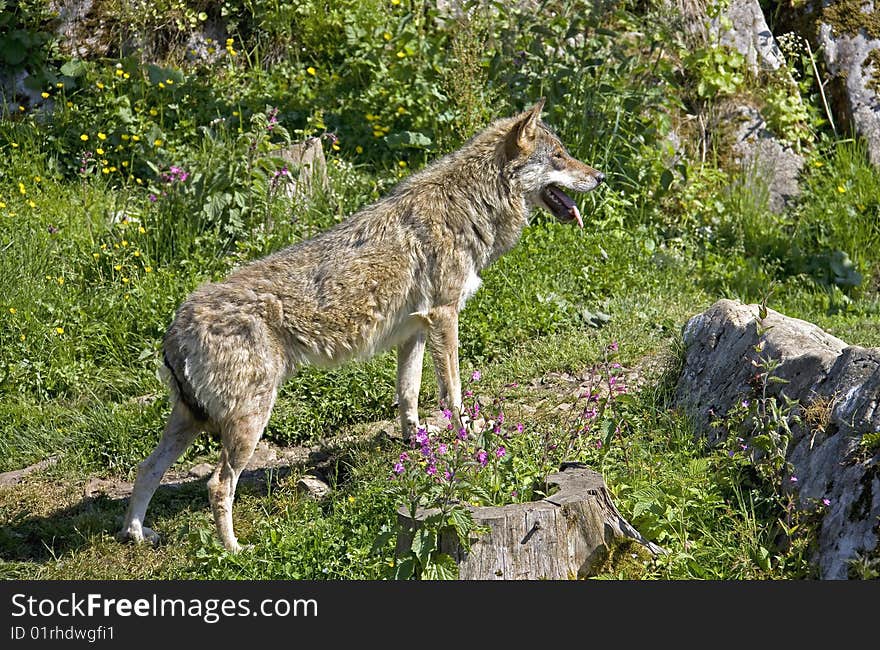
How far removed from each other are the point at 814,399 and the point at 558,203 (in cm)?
263

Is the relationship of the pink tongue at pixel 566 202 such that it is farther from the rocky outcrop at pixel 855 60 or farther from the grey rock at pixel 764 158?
the rocky outcrop at pixel 855 60

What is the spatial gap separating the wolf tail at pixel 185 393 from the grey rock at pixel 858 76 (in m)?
8.09

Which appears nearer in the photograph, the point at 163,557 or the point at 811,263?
the point at 163,557

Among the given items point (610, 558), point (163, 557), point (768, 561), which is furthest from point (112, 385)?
point (768, 561)

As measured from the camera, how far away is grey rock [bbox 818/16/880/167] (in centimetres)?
1120

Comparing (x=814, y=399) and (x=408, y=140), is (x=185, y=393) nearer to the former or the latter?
(x=814, y=399)

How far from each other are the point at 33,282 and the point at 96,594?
4.30 meters

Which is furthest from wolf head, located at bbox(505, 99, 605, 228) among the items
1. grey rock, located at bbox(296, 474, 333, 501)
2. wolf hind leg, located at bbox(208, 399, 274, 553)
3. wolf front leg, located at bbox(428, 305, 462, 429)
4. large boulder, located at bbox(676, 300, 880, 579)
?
wolf hind leg, located at bbox(208, 399, 274, 553)

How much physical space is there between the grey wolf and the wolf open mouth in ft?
0.03

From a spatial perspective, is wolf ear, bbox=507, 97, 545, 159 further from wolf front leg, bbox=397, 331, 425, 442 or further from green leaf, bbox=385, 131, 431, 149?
green leaf, bbox=385, 131, 431, 149

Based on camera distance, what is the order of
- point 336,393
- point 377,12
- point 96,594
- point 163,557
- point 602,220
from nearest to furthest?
point 96,594
point 163,557
point 336,393
point 602,220
point 377,12

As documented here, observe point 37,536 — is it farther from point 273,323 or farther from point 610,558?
point 610,558

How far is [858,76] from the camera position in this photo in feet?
37.2

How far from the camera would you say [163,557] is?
19.9ft
